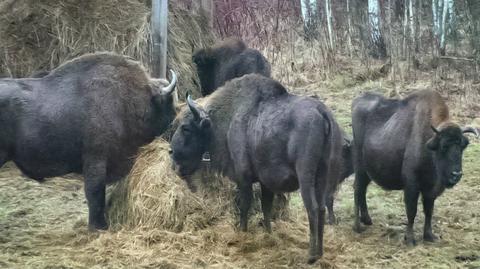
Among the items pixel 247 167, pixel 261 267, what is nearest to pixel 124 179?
pixel 247 167

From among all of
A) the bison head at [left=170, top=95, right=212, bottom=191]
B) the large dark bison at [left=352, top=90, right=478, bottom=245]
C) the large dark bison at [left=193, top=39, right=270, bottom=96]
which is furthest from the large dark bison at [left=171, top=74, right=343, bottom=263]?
the large dark bison at [left=193, top=39, right=270, bottom=96]

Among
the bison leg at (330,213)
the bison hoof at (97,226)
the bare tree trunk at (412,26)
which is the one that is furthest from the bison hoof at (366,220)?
the bare tree trunk at (412,26)

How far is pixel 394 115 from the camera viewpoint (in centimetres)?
923

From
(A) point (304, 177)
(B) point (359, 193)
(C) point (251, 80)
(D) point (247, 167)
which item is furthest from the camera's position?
(B) point (359, 193)

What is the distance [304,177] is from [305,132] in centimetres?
47

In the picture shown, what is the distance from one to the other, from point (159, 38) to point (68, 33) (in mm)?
1805

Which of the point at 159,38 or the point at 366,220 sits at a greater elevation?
the point at 159,38

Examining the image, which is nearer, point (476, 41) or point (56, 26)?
point (56, 26)

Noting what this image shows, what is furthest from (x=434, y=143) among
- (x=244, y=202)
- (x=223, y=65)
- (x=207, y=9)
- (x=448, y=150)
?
(x=207, y=9)

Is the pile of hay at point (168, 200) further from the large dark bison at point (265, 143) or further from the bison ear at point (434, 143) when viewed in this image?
the bison ear at point (434, 143)

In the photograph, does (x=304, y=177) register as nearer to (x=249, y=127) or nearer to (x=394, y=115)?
(x=249, y=127)

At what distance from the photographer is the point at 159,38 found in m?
10.7

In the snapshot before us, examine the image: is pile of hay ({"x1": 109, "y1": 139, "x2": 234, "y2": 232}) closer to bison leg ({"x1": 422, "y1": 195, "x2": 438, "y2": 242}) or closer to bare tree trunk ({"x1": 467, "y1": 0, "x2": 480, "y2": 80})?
bison leg ({"x1": 422, "y1": 195, "x2": 438, "y2": 242})

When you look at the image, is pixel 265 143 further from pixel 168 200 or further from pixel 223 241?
pixel 168 200
